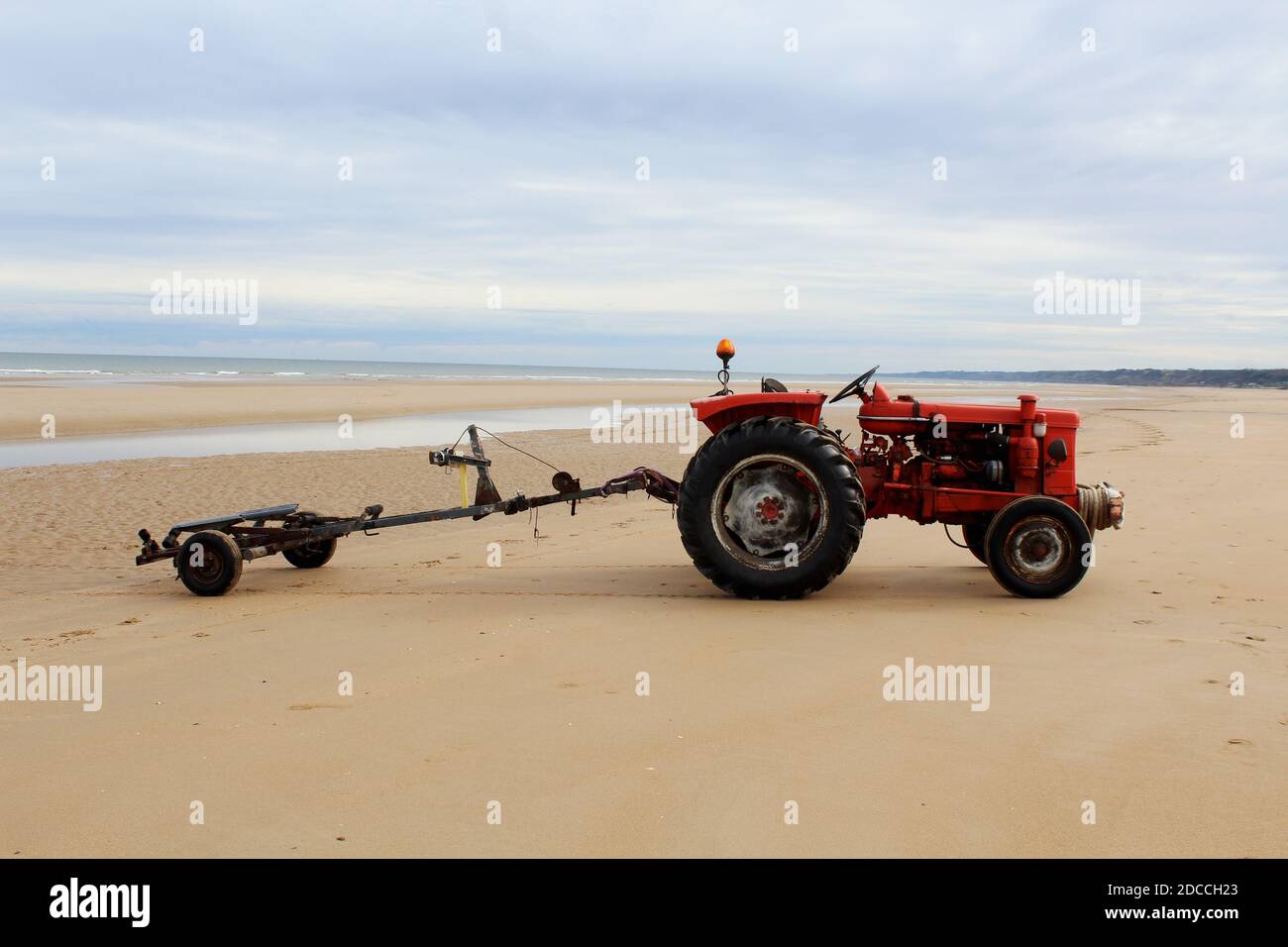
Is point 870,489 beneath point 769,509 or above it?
above

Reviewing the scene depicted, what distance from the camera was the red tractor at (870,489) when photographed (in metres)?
6.83

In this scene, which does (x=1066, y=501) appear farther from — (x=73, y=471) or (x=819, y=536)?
(x=73, y=471)

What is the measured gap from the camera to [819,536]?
6.86 m

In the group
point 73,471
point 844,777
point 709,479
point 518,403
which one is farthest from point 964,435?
point 518,403

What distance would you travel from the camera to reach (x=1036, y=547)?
6.87 metres

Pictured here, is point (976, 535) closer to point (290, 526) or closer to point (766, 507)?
point (766, 507)

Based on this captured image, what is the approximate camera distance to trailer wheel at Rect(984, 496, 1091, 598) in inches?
267

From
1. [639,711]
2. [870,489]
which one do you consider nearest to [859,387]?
[870,489]

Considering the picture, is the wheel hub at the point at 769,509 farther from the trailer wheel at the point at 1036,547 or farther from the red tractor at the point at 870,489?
the trailer wheel at the point at 1036,547

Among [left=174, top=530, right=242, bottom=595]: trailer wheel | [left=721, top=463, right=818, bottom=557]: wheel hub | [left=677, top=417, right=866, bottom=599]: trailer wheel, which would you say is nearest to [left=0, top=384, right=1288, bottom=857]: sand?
[left=174, top=530, right=242, bottom=595]: trailer wheel

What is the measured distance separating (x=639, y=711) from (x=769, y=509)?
8.80ft

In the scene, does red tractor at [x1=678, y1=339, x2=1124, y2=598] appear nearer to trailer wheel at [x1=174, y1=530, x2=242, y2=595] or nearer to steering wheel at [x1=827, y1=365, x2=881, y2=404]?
steering wheel at [x1=827, y1=365, x2=881, y2=404]

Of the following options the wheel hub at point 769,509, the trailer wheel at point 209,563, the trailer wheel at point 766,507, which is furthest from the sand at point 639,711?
the wheel hub at point 769,509

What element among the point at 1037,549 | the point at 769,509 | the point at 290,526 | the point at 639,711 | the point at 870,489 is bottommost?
the point at 639,711
